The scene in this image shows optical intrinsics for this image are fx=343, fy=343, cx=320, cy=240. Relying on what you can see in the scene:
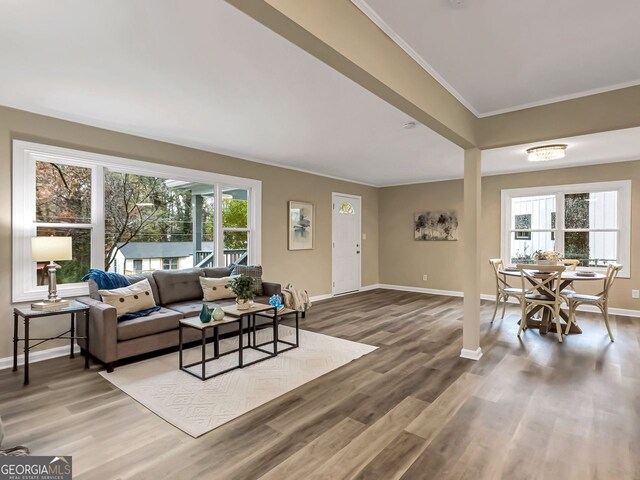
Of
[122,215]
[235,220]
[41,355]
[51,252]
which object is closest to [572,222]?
[235,220]

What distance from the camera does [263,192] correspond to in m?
5.84

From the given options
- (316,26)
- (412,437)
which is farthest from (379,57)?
(412,437)

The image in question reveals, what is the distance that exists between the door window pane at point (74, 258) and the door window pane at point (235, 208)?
1856 millimetres

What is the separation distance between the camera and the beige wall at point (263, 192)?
3.38 meters

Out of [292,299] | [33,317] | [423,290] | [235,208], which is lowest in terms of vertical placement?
[423,290]

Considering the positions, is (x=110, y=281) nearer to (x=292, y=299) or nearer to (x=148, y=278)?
(x=148, y=278)

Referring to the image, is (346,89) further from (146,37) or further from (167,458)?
(167,458)

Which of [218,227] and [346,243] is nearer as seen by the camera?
[218,227]

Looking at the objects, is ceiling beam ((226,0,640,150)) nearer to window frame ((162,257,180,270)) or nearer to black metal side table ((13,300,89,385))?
black metal side table ((13,300,89,385))

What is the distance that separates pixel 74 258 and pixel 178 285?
116 cm

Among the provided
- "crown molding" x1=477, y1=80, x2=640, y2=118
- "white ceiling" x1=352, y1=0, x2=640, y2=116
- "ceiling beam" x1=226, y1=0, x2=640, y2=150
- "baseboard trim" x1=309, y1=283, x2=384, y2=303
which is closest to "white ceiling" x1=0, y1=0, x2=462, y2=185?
"ceiling beam" x1=226, y1=0, x2=640, y2=150

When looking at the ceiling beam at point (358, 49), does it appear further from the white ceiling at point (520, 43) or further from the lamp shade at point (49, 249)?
the lamp shade at point (49, 249)

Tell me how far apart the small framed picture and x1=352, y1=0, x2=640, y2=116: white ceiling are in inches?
150

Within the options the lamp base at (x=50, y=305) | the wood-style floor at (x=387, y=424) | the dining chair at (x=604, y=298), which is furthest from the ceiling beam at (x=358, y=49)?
the lamp base at (x=50, y=305)
